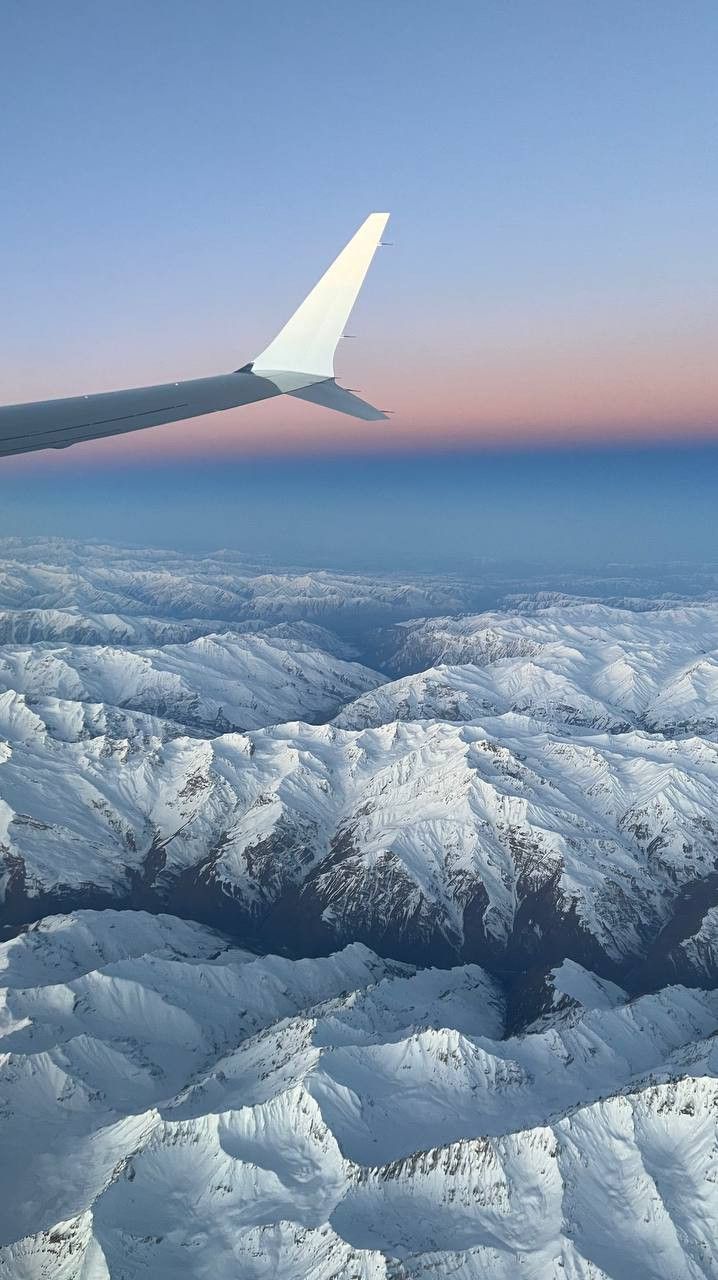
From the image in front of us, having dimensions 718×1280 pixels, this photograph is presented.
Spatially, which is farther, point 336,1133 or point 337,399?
point 336,1133

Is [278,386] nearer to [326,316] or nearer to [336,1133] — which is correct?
[326,316]

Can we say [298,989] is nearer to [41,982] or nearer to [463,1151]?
[41,982]

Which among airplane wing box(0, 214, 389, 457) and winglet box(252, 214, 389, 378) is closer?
airplane wing box(0, 214, 389, 457)

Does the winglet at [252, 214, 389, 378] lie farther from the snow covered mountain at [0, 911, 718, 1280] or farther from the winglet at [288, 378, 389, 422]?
the snow covered mountain at [0, 911, 718, 1280]

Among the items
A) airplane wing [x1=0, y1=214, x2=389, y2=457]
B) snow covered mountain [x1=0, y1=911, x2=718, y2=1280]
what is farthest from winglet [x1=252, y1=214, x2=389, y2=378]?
snow covered mountain [x1=0, y1=911, x2=718, y2=1280]

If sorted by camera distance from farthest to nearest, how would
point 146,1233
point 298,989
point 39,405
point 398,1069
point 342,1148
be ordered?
point 298,989 → point 398,1069 → point 342,1148 → point 146,1233 → point 39,405

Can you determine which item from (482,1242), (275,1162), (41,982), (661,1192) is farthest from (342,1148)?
(41,982)

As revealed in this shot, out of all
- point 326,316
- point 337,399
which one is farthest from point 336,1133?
point 326,316
